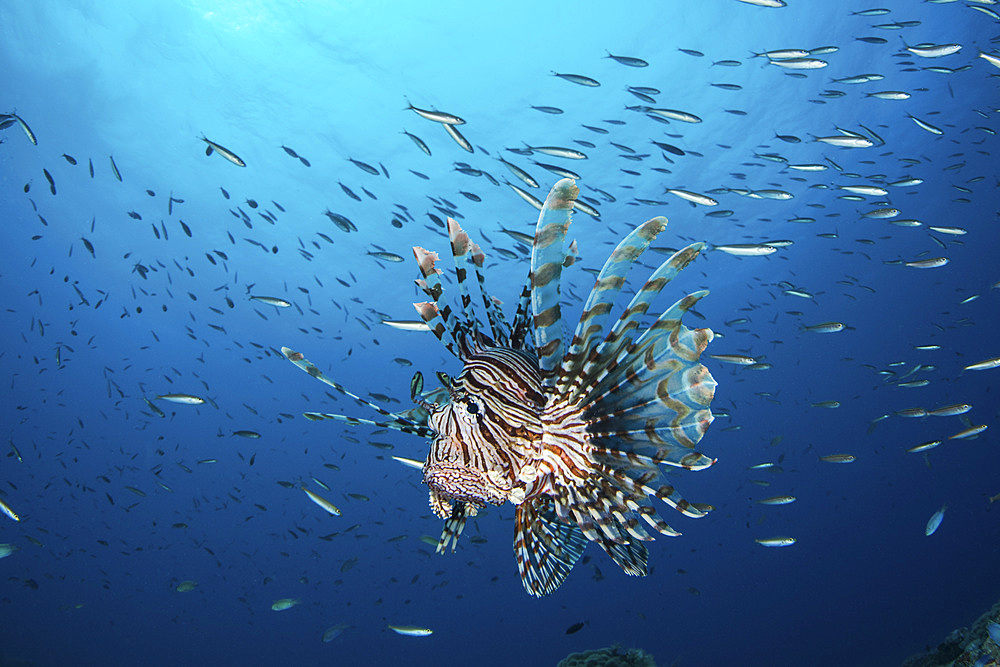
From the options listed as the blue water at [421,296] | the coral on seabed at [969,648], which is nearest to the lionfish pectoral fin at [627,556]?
the coral on seabed at [969,648]

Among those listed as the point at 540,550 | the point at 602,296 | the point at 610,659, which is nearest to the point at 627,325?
the point at 602,296

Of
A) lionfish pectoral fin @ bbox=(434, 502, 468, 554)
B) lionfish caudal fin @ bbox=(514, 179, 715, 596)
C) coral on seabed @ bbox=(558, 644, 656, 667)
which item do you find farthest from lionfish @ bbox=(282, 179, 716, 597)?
coral on seabed @ bbox=(558, 644, 656, 667)

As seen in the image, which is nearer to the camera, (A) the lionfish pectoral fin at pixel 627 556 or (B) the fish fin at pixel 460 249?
(B) the fish fin at pixel 460 249

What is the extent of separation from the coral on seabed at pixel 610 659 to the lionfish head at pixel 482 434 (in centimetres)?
469

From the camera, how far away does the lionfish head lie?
1782 millimetres

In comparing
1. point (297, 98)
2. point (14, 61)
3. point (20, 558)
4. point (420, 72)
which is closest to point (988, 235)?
point (420, 72)

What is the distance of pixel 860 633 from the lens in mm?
37156

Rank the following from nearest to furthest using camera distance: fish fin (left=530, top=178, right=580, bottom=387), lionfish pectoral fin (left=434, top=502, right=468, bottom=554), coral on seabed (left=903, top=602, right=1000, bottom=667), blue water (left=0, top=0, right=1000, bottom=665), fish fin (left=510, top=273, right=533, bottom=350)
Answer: fish fin (left=530, top=178, right=580, bottom=387) < lionfish pectoral fin (left=434, top=502, right=468, bottom=554) < fish fin (left=510, top=273, right=533, bottom=350) < coral on seabed (left=903, top=602, right=1000, bottom=667) < blue water (left=0, top=0, right=1000, bottom=665)

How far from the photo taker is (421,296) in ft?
76.0

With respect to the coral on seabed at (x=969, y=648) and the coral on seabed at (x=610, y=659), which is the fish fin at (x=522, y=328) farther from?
the coral on seabed at (x=610, y=659)

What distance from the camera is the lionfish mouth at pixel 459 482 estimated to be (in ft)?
5.75

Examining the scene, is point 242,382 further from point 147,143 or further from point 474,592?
point 474,592

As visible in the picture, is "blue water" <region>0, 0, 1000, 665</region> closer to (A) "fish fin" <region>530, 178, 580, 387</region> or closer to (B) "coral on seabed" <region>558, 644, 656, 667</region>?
(B) "coral on seabed" <region>558, 644, 656, 667</region>

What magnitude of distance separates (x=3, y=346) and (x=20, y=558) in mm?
17332
